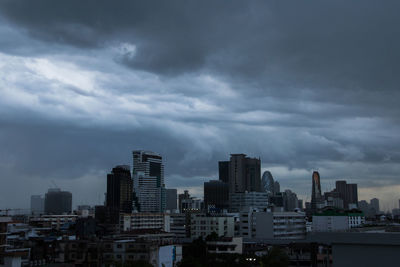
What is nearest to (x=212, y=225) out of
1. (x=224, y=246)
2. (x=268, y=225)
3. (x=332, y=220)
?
(x=268, y=225)

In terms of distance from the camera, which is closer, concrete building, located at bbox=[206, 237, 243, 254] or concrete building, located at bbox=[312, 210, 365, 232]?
concrete building, located at bbox=[206, 237, 243, 254]

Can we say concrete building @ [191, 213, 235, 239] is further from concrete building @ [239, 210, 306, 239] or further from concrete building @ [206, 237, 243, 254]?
concrete building @ [206, 237, 243, 254]

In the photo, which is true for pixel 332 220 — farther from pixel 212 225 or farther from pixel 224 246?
pixel 224 246

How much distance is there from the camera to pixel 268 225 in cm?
15662

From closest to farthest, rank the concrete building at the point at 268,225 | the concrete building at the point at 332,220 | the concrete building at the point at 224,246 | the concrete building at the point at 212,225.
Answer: the concrete building at the point at 224,246, the concrete building at the point at 212,225, the concrete building at the point at 268,225, the concrete building at the point at 332,220

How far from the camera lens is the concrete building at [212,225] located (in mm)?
153375

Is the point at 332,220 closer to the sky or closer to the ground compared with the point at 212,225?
closer to the ground

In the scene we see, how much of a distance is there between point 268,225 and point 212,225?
2058 cm

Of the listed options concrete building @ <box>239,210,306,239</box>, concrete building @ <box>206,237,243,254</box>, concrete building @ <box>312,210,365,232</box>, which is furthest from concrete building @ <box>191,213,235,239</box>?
concrete building @ <box>312,210,365,232</box>

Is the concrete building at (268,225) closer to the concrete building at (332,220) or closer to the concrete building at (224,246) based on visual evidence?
the concrete building at (332,220)

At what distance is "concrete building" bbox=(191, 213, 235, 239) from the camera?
15338 cm

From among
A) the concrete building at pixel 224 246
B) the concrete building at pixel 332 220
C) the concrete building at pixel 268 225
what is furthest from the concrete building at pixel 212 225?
the concrete building at pixel 332 220

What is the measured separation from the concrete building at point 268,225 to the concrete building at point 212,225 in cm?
526

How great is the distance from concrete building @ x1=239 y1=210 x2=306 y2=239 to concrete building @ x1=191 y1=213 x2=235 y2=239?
17.3ft
